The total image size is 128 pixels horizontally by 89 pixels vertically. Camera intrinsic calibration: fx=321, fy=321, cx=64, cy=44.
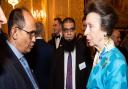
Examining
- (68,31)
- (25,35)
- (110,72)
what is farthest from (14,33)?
(68,31)

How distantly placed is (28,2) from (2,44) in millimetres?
11215

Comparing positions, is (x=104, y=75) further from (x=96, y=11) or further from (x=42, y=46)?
(x=42, y=46)

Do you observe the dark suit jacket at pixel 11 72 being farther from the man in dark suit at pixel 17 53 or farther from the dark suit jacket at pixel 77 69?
the dark suit jacket at pixel 77 69

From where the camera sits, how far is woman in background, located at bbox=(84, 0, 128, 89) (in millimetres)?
2482

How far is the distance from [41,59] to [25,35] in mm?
2023

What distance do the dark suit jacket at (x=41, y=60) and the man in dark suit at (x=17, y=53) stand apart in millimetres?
1745

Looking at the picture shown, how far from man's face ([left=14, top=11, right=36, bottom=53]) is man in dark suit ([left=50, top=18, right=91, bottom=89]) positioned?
5.99 ft

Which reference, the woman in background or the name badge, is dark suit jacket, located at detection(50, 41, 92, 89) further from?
the woman in background

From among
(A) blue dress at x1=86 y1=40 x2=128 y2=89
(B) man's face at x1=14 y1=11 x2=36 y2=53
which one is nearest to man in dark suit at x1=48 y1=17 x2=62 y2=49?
(B) man's face at x1=14 y1=11 x2=36 y2=53

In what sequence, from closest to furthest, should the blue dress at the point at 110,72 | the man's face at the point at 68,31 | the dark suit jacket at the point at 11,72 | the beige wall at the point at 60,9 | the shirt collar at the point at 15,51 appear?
the dark suit jacket at the point at 11,72, the blue dress at the point at 110,72, the shirt collar at the point at 15,51, the man's face at the point at 68,31, the beige wall at the point at 60,9

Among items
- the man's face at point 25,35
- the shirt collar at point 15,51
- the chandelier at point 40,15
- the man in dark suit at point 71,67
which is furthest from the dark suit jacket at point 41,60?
the chandelier at point 40,15

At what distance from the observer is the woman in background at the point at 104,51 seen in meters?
2.48

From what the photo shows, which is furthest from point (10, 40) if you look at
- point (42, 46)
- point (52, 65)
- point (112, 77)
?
point (52, 65)

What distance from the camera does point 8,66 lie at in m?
2.31
